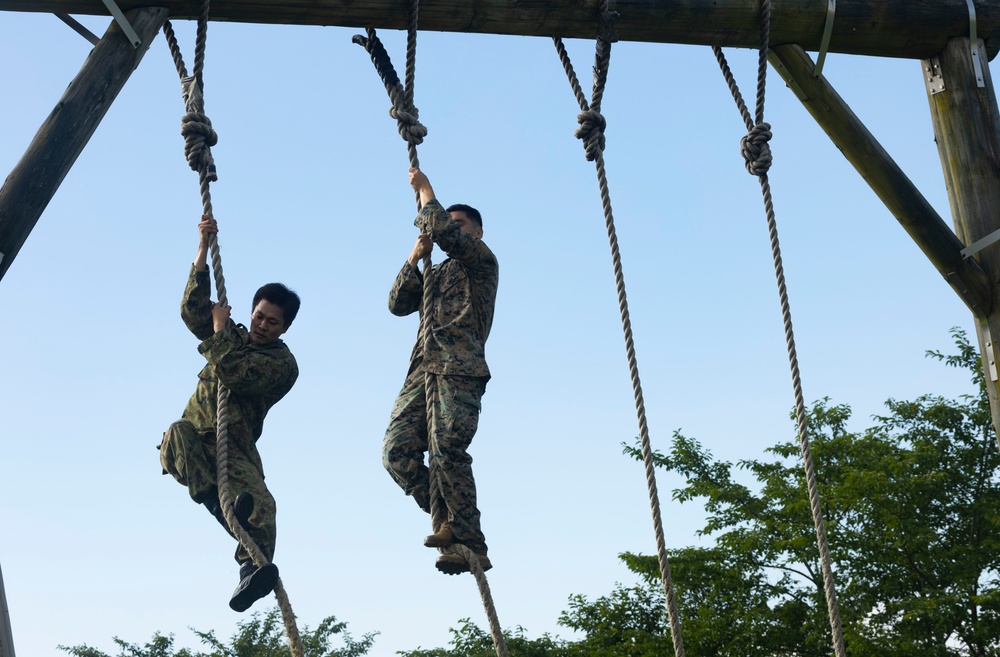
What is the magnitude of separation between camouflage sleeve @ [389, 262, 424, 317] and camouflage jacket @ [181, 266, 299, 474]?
422mm

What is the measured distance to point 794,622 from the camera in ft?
46.9

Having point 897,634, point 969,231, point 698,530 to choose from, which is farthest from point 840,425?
point 969,231

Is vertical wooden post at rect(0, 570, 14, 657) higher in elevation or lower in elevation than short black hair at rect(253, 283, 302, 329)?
lower

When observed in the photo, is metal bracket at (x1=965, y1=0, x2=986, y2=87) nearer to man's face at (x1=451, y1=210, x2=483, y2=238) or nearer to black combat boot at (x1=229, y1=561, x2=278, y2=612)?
man's face at (x1=451, y1=210, x2=483, y2=238)

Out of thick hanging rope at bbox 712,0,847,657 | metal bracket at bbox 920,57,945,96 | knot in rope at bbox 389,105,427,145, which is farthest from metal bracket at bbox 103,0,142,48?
metal bracket at bbox 920,57,945,96

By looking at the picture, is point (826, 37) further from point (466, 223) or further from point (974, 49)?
point (466, 223)

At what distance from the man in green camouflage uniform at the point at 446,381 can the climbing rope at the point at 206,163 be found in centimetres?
54

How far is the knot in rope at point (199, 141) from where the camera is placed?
4.33 meters

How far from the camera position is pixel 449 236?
14.9 ft

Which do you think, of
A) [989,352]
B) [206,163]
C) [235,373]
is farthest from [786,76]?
[235,373]

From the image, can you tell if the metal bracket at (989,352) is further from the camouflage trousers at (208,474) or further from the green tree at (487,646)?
the green tree at (487,646)

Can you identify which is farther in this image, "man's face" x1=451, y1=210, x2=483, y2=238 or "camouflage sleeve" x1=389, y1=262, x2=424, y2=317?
"man's face" x1=451, y1=210, x2=483, y2=238

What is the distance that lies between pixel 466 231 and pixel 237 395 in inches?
39.3

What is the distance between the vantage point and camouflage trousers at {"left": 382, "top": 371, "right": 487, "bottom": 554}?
4375mm
